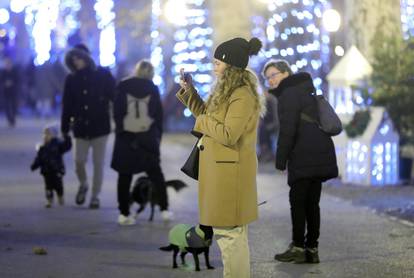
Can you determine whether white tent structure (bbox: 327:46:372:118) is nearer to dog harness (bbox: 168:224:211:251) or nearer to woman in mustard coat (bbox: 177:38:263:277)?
dog harness (bbox: 168:224:211:251)

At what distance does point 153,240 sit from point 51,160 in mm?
3072

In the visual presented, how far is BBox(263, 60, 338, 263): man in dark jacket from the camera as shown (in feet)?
27.3

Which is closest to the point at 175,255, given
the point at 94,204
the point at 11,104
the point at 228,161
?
the point at 228,161

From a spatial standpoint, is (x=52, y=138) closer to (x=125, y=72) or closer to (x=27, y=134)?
(x=27, y=134)

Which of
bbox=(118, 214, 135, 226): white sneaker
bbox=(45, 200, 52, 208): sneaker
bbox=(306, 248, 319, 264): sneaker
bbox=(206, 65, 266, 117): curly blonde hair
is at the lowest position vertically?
bbox=(45, 200, 52, 208): sneaker

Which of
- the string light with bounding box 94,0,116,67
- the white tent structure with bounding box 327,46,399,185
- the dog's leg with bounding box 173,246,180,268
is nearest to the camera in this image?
the dog's leg with bounding box 173,246,180,268

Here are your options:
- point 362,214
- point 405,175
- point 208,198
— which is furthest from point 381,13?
point 208,198

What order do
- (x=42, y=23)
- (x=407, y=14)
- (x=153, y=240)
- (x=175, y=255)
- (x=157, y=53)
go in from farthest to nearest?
1. (x=42, y=23)
2. (x=157, y=53)
3. (x=407, y=14)
4. (x=153, y=240)
5. (x=175, y=255)

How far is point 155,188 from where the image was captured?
10734 millimetres

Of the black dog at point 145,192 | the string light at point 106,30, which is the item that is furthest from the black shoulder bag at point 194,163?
the string light at point 106,30

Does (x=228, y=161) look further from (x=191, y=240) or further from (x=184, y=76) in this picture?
(x=191, y=240)

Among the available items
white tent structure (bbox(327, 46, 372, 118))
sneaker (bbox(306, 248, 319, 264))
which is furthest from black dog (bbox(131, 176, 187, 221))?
white tent structure (bbox(327, 46, 372, 118))

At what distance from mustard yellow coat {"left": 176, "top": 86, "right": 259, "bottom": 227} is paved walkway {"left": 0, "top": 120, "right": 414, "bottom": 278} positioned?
148cm

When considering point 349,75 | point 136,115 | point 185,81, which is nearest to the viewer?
point 185,81
